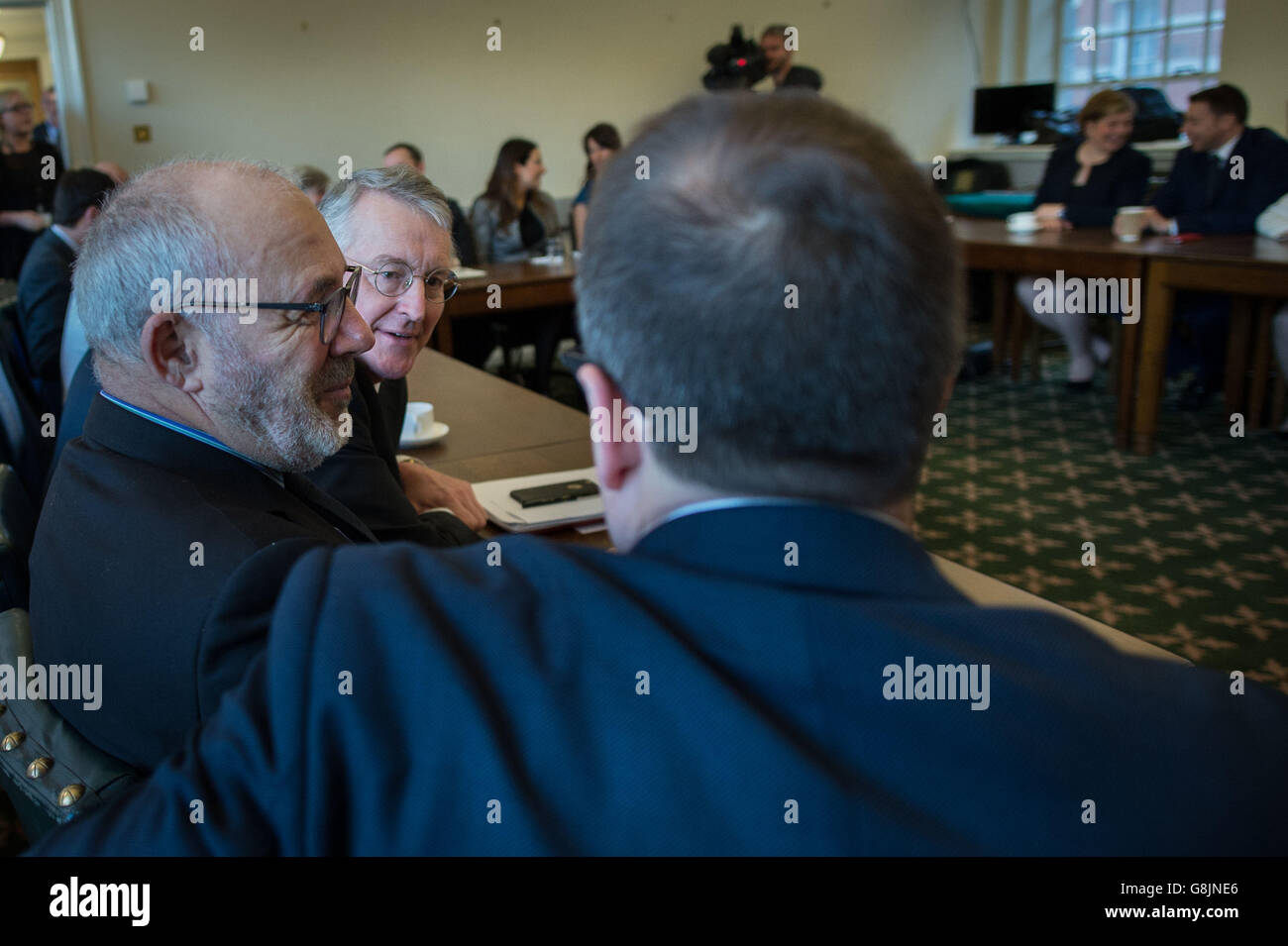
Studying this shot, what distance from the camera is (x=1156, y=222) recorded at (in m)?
5.21

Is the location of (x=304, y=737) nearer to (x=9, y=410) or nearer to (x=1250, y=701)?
(x=1250, y=701)

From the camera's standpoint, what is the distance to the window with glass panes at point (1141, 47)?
888 cm

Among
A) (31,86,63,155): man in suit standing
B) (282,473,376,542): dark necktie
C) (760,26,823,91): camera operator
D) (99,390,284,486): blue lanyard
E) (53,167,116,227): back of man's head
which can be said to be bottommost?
(282,473,376,542): dark necktie

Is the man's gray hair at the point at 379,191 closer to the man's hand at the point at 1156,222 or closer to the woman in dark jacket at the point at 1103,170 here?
the man's hand at the point at 1156,222

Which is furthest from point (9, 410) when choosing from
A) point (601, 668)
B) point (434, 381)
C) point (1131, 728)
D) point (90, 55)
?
point (90, 55)

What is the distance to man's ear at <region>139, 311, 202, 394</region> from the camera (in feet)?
4.17

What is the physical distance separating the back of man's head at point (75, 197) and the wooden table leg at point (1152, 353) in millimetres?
3969

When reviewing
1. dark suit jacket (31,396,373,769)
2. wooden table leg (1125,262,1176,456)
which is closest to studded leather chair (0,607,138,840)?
dark suit jacket (31,396,373,769)

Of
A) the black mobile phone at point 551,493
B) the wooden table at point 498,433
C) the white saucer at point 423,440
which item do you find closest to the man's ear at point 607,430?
the wooden table at point 498,433

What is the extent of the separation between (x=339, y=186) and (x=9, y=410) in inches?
41.0

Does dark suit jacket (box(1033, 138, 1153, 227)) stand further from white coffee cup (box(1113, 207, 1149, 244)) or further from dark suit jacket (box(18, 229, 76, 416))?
dark suit jacket (box(18, 229, 76, 416))

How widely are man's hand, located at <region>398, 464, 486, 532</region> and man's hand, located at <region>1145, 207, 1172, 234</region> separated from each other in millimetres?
4208

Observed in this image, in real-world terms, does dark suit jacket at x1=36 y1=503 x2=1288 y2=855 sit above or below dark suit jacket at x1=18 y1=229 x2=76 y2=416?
above

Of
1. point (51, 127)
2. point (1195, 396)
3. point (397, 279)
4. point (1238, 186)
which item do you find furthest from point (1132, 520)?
point (51, 127)
